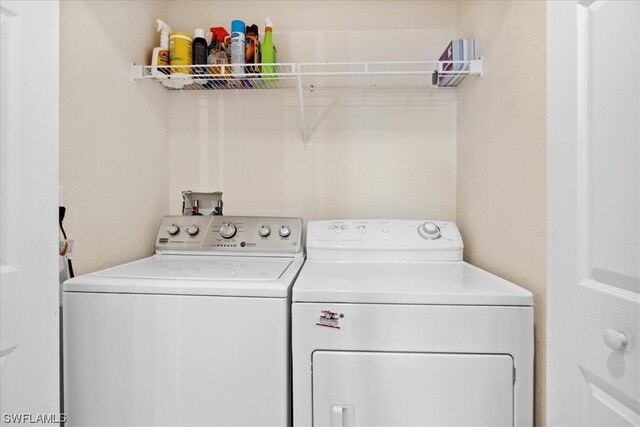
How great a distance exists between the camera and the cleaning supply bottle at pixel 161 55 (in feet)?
5.31

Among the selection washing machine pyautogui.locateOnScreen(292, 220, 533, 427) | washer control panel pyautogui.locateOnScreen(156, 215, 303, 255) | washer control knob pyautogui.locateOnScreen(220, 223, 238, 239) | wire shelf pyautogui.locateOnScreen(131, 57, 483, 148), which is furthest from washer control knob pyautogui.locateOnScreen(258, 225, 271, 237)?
washing machine pyautogui.locateOnScreen(292, 220, 533, 427)

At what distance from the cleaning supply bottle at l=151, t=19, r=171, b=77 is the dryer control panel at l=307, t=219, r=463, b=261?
1095mm

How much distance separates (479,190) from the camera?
152cm

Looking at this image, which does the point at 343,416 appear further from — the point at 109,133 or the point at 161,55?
the point at 161,55

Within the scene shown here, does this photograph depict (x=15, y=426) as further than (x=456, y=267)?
No

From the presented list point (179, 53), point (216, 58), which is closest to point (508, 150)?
point (216, 58)

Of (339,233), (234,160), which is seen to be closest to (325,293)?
(339,233)

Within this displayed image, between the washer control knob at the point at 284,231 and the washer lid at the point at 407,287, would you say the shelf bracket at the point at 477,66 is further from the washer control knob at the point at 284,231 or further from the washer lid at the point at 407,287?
the washer control knob at the point at 284,231

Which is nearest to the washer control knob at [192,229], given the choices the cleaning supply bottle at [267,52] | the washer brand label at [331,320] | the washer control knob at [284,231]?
the washer control knob at [284,231]

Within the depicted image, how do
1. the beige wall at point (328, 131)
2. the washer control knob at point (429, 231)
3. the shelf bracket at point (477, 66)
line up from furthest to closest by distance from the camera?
the beige wall at point (328, 131), the washer control knob at point (429, 231), the shelf bracket at point (477, 66)

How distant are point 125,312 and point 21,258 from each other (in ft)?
1.11

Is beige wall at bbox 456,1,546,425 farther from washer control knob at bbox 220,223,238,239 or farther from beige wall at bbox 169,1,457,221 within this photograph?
washer control knob at bbox 220,223,238,239

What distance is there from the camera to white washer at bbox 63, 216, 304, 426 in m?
1.02

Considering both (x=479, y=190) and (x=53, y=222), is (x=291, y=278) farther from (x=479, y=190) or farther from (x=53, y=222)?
(x=479, y=190)
